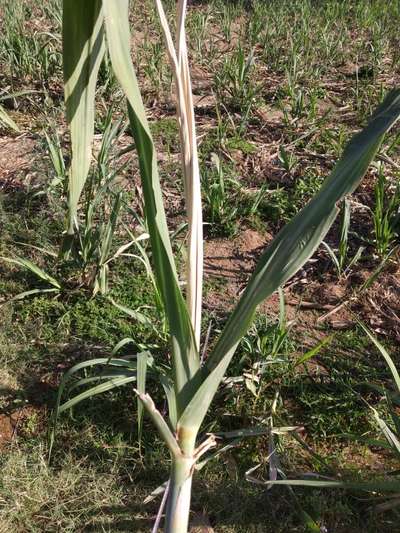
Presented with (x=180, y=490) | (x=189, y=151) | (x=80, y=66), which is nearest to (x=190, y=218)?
(x=189, y=151)

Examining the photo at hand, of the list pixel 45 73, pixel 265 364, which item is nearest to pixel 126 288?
pixel 265 364

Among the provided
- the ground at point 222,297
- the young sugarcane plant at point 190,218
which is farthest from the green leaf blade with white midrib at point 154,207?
the ground at point 222,297

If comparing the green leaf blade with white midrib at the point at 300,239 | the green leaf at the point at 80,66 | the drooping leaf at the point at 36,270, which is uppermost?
the green leaf at the point at 80,66

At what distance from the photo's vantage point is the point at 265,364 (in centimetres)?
180

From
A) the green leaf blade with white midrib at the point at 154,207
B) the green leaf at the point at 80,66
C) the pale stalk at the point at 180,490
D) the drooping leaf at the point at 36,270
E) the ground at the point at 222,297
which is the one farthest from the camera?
the drooping leaf at the point at 36,270

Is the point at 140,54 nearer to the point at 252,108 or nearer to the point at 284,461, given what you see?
the point at 252,108

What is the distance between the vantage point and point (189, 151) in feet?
4.10

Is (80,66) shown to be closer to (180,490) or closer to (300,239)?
(300,239)

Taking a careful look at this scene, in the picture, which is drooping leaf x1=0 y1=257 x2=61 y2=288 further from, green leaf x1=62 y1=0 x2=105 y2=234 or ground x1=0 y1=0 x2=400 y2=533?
green leaf x1=62 y1=0 x2=105 y2=234

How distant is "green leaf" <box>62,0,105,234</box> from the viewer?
110cm

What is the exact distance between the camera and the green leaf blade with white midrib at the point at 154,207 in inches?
39.4

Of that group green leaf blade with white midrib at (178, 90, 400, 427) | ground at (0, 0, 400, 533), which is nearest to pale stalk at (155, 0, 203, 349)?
green leaf blade with white midrib at (178, 90, 400, 427)

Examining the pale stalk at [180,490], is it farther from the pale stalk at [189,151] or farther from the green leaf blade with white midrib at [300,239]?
the pale stalk at [189,151]

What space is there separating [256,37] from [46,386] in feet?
8.38
